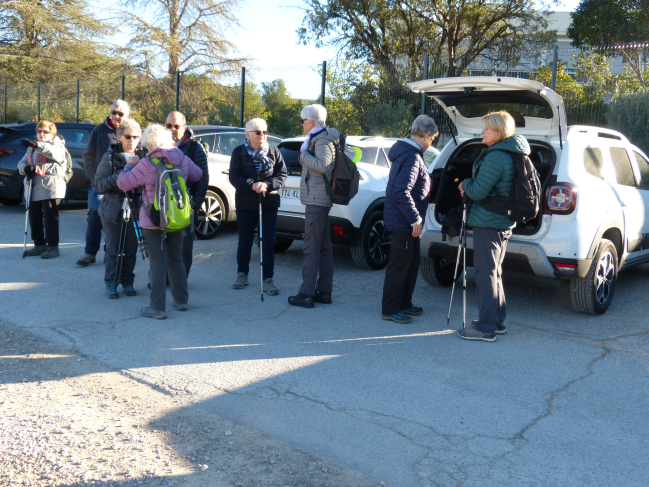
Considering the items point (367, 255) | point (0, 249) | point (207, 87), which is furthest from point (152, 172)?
point (207, 87)

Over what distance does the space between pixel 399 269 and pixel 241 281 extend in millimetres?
1995

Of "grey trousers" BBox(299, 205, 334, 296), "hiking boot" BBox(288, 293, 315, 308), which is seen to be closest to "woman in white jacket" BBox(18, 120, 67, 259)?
"hiking boot" BBox(288, 293, 315, 308)

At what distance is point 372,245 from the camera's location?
812cm

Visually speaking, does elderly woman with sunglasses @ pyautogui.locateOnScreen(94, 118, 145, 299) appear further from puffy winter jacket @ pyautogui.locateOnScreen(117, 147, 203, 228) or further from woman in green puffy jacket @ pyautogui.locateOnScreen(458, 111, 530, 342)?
woman in green puffy jacket @ pyautogui.locateOnScreen(458, 111, 530, 342)

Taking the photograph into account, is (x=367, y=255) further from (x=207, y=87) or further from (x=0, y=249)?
(x=207, y=87)

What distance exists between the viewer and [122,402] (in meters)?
4.07

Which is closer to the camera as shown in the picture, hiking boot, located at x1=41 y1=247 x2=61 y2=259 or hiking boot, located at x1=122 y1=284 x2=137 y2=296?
hiking boot, located at x1=122 y1=284 x2=137 y2=296

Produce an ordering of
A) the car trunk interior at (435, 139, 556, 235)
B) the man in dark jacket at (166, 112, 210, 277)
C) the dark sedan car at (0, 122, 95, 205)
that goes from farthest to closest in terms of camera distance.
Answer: the dark sedan car at (0, 122, 95, 205)
the man in dark jacket at (166, 112, 210, 277)
the car trunk interior at (435, 139, 556, 235)

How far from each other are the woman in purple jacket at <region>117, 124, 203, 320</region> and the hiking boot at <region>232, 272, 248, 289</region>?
0.92 metres

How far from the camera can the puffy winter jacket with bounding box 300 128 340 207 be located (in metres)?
6.06

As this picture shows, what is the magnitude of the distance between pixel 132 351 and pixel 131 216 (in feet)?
6.63

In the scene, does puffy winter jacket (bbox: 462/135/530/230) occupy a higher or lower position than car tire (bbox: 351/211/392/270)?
higher

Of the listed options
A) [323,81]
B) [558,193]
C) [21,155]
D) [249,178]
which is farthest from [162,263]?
[323,81]

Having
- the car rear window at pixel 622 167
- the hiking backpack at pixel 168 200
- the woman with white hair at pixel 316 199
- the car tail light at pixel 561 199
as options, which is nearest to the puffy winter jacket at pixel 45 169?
the hiking backpack at pixel 168 200
